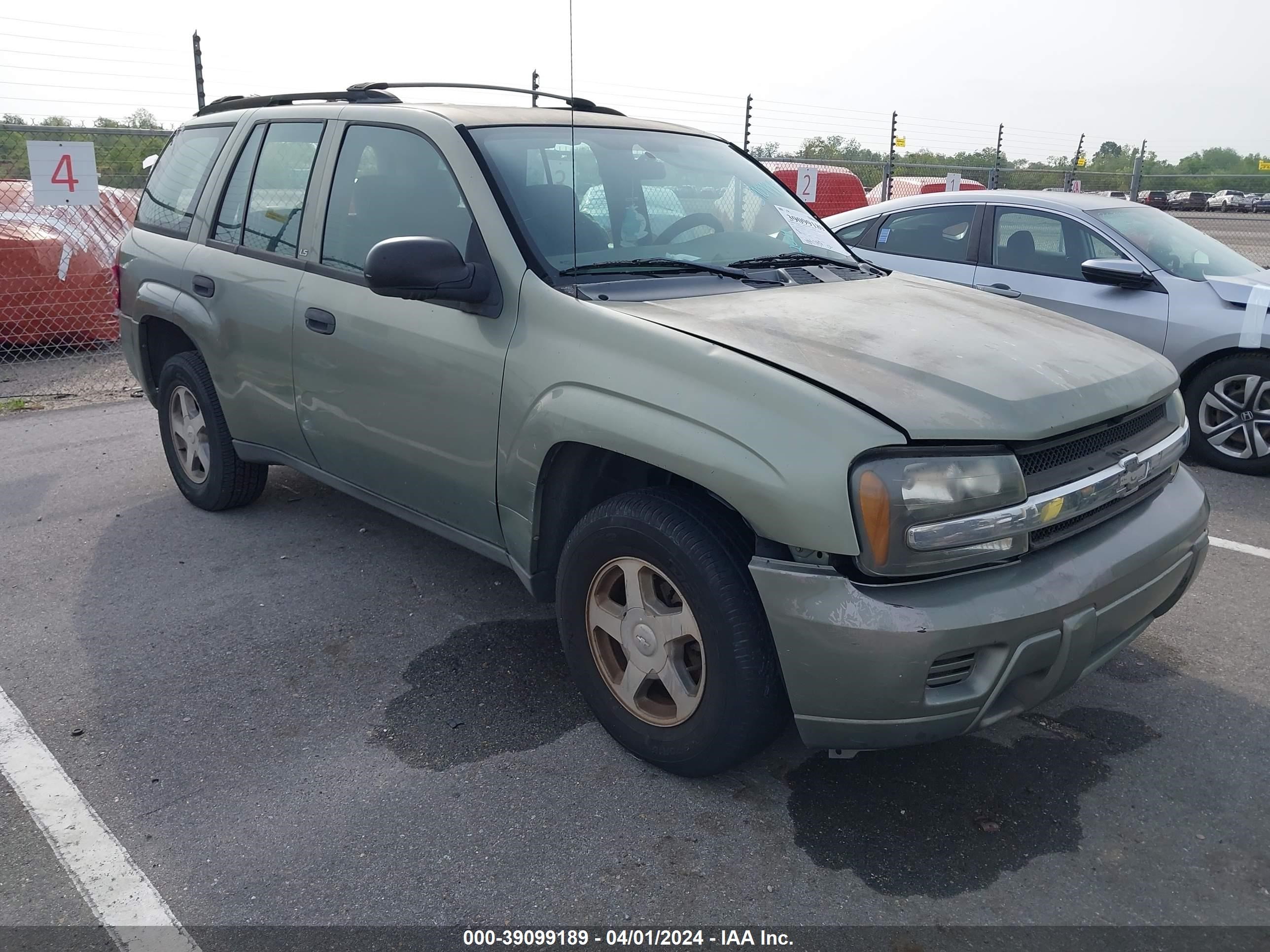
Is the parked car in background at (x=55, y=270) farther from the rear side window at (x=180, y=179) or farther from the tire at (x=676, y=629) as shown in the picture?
the tire at (x=676, y=629)

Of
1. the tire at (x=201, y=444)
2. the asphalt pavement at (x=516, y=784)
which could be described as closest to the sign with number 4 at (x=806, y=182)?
the tire at (x=201, y=444)

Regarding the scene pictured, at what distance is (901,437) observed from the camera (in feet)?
7.74

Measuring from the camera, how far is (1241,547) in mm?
4793

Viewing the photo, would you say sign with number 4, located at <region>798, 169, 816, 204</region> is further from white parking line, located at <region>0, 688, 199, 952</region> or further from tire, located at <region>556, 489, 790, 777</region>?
white parking line, located at <region>0, 688, 199, 952</region>

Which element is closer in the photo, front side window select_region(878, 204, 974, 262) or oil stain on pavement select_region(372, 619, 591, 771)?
oil stain on pavement select_region(372, 619, 591, 771)

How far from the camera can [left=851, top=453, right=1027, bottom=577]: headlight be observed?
2.33 meters

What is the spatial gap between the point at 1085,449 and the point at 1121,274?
3912 millimetres

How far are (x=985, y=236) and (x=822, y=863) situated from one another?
208 inches

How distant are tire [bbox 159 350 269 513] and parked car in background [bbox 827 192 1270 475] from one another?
434 centimetres

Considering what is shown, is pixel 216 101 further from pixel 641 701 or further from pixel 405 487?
pixel 641 701

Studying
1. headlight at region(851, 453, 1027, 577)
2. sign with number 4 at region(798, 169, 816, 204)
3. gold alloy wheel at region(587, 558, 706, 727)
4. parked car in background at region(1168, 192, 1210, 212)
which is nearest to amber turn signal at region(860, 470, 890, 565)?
headlight at region(851, 453, 1027, 577)

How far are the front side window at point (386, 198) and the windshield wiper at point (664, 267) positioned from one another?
430 mm

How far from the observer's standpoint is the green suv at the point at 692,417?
2.40 metres

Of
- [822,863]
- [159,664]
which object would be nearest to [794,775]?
[822,863]
